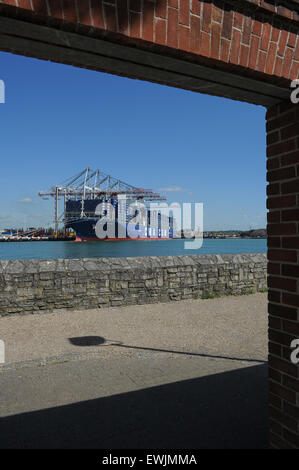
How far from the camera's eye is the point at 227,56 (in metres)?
1.96

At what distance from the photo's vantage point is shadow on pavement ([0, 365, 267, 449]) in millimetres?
2885

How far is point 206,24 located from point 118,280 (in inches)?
279

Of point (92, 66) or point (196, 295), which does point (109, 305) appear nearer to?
point (196, 295)

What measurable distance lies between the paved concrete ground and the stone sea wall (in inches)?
27.1

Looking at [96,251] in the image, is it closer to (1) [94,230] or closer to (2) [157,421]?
(1) [94,230]

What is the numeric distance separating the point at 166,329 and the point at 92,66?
18.2 ft

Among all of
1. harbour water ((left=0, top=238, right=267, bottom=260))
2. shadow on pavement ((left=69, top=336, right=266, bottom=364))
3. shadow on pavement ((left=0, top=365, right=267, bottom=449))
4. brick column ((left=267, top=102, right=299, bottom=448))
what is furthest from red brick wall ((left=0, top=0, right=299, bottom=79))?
harbour water ((left=0, top=238, right=267, bottom=260))

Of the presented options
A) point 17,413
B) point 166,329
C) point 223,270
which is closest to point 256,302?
point 223,270

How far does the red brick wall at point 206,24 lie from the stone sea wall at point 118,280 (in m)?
6.75
